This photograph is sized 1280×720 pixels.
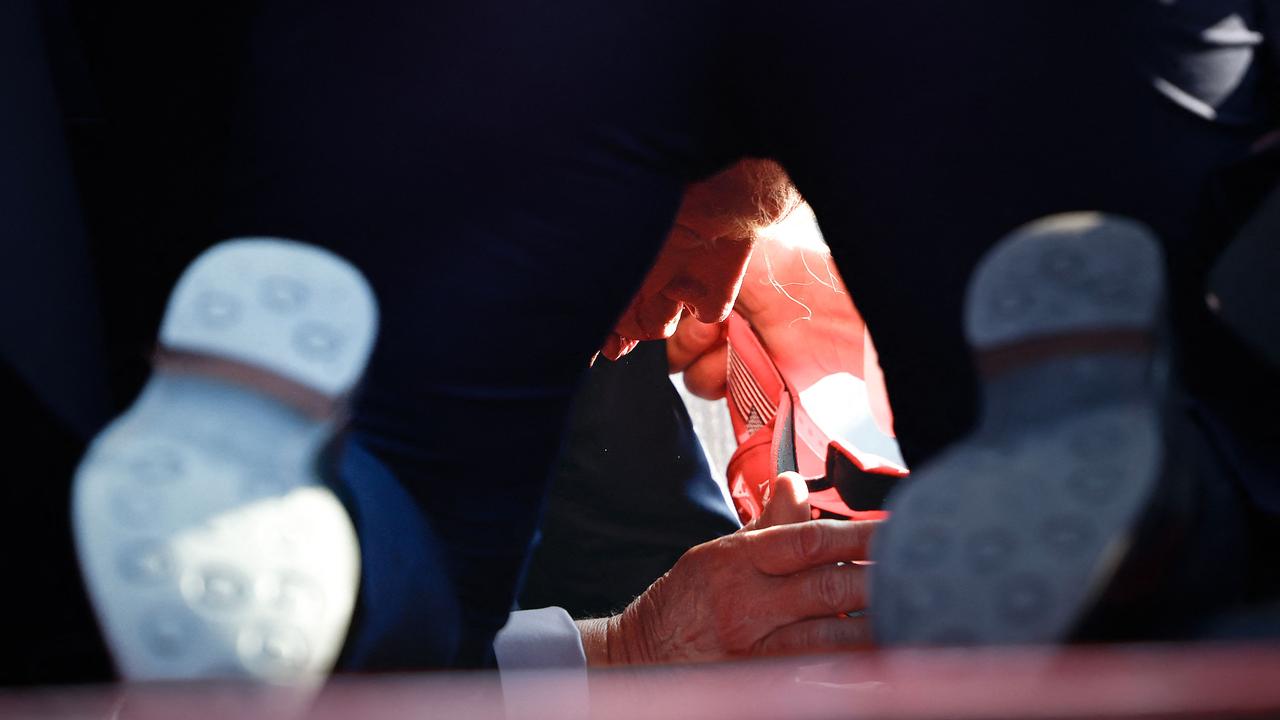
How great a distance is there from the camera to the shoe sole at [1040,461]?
391mm

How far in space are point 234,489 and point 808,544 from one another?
75 centimetres

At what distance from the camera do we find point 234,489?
0.43 meters

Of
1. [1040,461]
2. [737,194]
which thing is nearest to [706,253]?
[737,194]

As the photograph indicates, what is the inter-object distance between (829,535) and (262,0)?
28.9 inches

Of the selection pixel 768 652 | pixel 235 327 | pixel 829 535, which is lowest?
pixel 768 652

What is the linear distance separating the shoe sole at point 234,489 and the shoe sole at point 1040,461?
0.76 feet

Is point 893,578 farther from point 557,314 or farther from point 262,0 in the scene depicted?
point 262,0

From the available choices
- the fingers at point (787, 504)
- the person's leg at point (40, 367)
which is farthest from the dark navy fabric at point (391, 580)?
the fingers at point (787, 504)

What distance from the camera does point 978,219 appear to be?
519 millimetres

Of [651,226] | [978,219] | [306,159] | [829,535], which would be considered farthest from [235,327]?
[829,535]

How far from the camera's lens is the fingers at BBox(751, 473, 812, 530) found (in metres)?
A: 1.22

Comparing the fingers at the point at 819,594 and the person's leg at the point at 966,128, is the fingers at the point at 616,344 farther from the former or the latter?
the person's leg at the point at 966,128

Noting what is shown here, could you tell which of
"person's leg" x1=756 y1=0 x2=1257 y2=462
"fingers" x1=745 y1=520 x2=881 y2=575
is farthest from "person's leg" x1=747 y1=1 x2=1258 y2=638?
"fingers" x1=745 y1=520 x2=881 y2=575

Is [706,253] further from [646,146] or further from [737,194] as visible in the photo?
[646,146]
